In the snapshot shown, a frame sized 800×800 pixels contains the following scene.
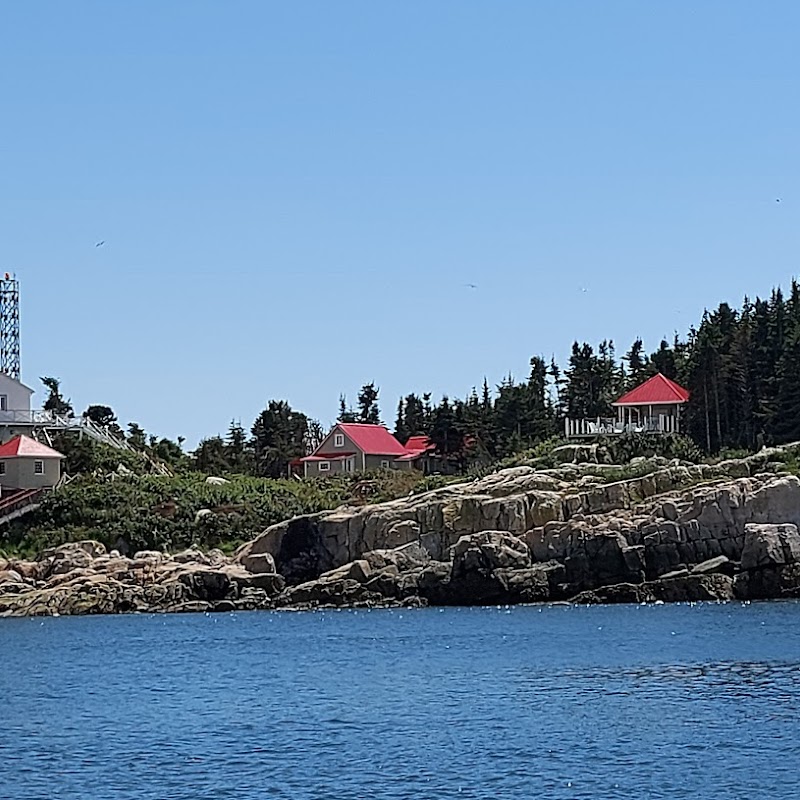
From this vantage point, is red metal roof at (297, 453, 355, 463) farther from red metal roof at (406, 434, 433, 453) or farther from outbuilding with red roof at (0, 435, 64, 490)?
outbuilding with red roof at (0, 435, 64, 490)

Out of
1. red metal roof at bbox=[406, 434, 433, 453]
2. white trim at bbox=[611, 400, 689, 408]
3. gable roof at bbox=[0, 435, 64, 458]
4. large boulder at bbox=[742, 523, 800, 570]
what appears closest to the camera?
large boulder at bbox=[742, 523, 800, 570]

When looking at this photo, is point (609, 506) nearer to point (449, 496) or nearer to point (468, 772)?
point (449, 496)

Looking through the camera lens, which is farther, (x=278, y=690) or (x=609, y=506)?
(x=609, y=506)

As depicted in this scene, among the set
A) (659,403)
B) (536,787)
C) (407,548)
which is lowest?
(536,787)

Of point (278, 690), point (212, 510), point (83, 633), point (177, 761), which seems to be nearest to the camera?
point (177, 761)

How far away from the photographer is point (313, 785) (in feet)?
88.7

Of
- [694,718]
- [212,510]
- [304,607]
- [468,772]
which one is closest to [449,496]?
[304,607]

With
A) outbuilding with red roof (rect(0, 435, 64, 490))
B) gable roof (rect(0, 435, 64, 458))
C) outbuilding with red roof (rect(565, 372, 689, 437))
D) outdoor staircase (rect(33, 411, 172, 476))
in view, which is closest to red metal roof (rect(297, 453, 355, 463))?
outdoor staircase (rect(33, 411, 172, 476))

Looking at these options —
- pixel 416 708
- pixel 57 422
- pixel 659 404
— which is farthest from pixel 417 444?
pixel 416 708

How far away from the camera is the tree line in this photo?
86.8 m

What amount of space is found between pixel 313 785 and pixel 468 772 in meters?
3.06

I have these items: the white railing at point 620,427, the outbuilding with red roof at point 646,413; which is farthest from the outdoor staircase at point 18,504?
the outbuilding with red roof at point 646,413

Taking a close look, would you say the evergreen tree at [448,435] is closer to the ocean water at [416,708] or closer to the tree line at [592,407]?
the tree line at [592,407]

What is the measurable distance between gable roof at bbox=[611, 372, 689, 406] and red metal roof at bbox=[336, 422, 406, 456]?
1894 centimetres
